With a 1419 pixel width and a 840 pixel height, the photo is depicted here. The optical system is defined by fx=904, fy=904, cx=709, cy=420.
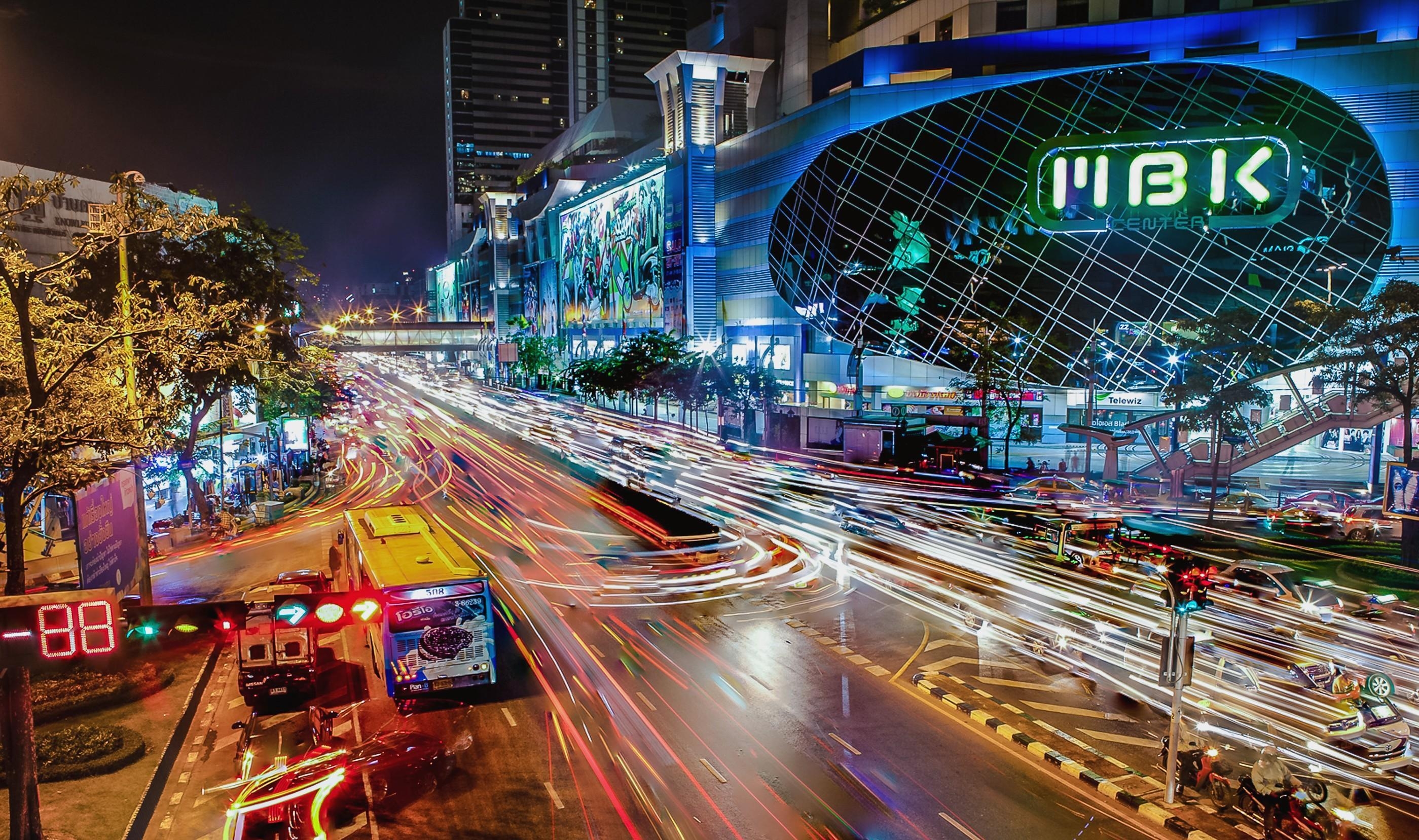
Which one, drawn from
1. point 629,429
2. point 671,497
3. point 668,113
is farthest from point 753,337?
point 671,497

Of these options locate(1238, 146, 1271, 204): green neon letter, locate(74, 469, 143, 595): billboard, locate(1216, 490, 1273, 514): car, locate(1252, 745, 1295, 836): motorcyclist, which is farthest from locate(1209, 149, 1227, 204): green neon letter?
locate(74, 469, 143, 595): billboard

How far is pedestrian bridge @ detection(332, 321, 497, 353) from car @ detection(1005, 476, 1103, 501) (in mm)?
76674

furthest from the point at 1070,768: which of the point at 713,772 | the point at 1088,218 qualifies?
the point at 1088,218

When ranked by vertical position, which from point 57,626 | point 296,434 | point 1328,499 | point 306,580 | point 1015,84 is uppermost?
point 1015,84

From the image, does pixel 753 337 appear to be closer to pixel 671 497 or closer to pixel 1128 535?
pixel 671 497

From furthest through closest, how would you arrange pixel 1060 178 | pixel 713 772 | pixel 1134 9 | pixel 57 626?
pixel 1134 9
pixel 1060 178
pixel 713 772
pixel 57 626

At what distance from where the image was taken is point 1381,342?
1364 inches

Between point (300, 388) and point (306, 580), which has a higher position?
point (300, 388)

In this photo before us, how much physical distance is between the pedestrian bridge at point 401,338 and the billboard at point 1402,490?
89734 millimetres

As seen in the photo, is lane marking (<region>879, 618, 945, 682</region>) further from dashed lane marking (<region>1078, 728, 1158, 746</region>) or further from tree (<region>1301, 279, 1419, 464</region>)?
tree (<region>1301, 279, 1419, 464</region>)

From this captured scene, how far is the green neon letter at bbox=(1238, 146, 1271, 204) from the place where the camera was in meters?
49.5

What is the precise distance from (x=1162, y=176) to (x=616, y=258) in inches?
2440

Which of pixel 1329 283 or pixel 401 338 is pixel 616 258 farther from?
pixel 1329 283

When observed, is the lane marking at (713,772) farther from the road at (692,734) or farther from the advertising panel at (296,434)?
the advertising panel at (296,434)
